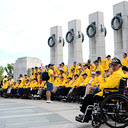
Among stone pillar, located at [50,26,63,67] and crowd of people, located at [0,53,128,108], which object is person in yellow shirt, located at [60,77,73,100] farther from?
stone pillar, located at [50,26,63,67]

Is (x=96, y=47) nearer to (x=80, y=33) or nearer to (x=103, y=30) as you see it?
(x=103, y=30)

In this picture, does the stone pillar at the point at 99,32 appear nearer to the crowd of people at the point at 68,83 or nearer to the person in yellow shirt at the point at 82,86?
the crowd of people at the point at 68,83

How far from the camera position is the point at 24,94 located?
13.4 metres

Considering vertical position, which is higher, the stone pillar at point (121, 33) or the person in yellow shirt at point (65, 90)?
the stone pillar at point (121, 33)

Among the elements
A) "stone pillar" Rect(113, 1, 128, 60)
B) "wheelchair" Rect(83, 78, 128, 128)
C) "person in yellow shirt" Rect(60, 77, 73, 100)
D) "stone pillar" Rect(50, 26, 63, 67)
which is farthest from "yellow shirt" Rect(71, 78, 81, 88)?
"stone pillar" Rect(50, 26, 63, 67)

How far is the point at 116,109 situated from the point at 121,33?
12.3 m

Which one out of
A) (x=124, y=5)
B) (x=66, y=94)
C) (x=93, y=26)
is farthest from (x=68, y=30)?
(x=66, y=94)

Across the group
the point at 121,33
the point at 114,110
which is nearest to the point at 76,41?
the point at 121,33

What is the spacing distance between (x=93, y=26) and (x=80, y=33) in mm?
2413

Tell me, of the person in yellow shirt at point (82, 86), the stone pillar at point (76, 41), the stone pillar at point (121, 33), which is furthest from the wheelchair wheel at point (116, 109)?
the stone pillar at point (76, 41)

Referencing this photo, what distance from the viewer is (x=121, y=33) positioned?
50.9 ft

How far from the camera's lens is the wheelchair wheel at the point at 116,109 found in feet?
13.0

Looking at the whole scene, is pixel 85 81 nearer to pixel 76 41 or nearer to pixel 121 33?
pixel 121 33

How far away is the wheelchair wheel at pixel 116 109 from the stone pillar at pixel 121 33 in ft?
35.0
